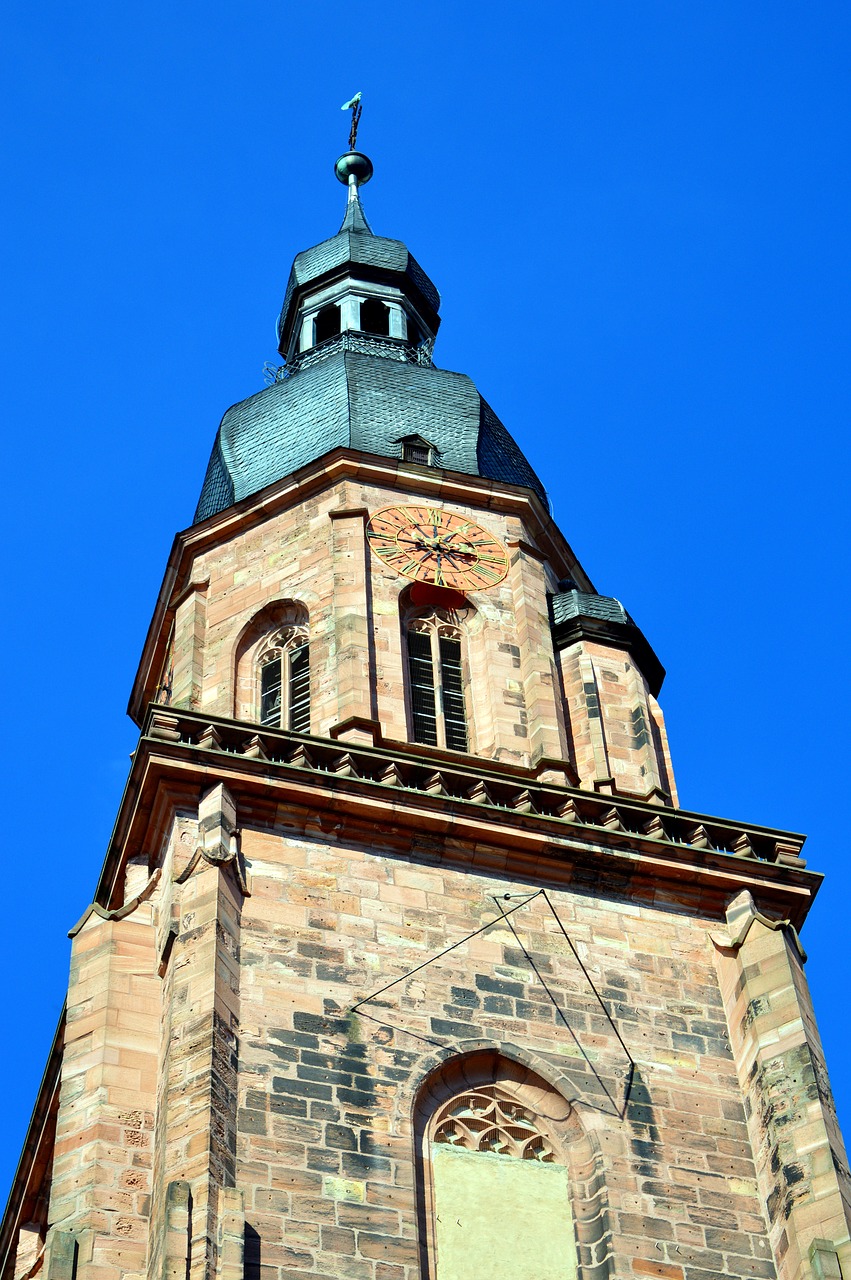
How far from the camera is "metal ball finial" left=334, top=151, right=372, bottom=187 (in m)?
46.9

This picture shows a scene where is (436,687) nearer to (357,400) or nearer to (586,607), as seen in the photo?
(586,607)

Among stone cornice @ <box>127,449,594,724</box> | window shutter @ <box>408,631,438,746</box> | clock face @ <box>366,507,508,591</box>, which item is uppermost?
stone cornice @ <box>127,449,594,724</box>

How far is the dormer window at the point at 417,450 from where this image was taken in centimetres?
3384

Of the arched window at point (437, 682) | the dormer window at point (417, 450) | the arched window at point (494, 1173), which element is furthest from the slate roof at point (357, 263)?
the arched window at point (494, 1173)

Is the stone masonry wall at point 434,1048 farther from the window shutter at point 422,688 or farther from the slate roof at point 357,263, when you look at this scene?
the slate roof at point 357,263

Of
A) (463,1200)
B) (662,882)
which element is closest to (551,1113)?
(463,1200)

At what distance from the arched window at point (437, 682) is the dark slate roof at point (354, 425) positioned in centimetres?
284

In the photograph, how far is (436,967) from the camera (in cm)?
2577


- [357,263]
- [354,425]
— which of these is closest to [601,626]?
[354,425]

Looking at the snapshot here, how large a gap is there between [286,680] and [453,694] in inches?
66.1

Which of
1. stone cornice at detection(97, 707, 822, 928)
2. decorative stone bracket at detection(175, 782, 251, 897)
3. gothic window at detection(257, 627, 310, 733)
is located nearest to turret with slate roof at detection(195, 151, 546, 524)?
gothic window at detection(257, 627, 310, 733)

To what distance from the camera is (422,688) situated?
101 ft

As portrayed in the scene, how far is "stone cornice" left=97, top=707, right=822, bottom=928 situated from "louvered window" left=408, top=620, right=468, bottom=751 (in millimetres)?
2012

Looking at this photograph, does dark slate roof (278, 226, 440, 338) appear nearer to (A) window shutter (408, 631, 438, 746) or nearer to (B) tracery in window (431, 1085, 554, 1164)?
(A) window shutter (408, 631, 438, 746)
